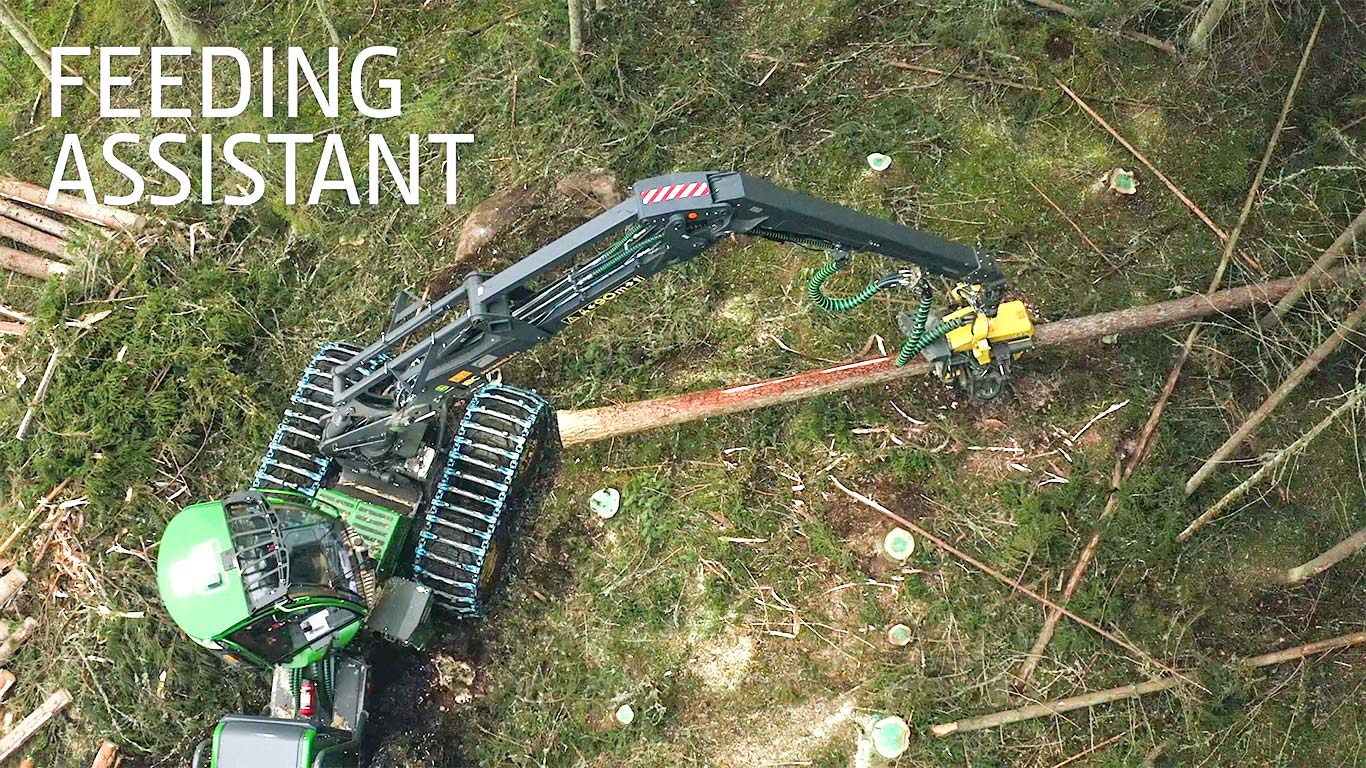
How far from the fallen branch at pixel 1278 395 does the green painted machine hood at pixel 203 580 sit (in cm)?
792

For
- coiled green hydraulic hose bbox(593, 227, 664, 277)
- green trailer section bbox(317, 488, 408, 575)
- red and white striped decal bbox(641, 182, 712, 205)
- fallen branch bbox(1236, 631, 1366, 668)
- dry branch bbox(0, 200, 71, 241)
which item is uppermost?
red and white striped decal bbox(641, 182, 712, 205)

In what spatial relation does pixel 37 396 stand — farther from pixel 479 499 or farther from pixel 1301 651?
pixel 1301 651

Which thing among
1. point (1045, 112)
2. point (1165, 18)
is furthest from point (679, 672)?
point (1165, 18)

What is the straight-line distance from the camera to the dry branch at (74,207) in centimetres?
1141

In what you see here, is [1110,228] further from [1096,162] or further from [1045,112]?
[1045,112]

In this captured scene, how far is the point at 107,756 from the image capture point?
862 centimetres

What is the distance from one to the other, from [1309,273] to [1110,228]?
186 centimetres

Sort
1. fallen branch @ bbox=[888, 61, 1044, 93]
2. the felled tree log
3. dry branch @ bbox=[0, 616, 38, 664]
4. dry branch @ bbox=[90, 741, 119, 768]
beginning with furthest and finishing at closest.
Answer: fallen branch @ bbox=[888, 61, 1044, 93]
dry branch @ bbox=[0, 616, 38, 664]
the felled tree log
dry branch @ bbox=[90, 741, 119, 768]

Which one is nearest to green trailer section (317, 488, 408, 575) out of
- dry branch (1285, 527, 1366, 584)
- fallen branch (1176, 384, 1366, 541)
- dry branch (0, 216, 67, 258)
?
dry branch (0, 216, 67, 258)

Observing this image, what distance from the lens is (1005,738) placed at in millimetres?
7738

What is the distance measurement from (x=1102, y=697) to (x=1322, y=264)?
172 inches

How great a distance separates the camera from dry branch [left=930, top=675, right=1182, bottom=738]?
771cm

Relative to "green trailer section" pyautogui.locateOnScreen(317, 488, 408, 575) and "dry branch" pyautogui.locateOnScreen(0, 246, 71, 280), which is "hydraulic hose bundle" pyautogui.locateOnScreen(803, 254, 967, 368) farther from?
"dry branch" pyautogui.locateOnScreen(0, 246, 71, 280)

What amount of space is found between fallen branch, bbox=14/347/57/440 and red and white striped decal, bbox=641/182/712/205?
7.56 meters
